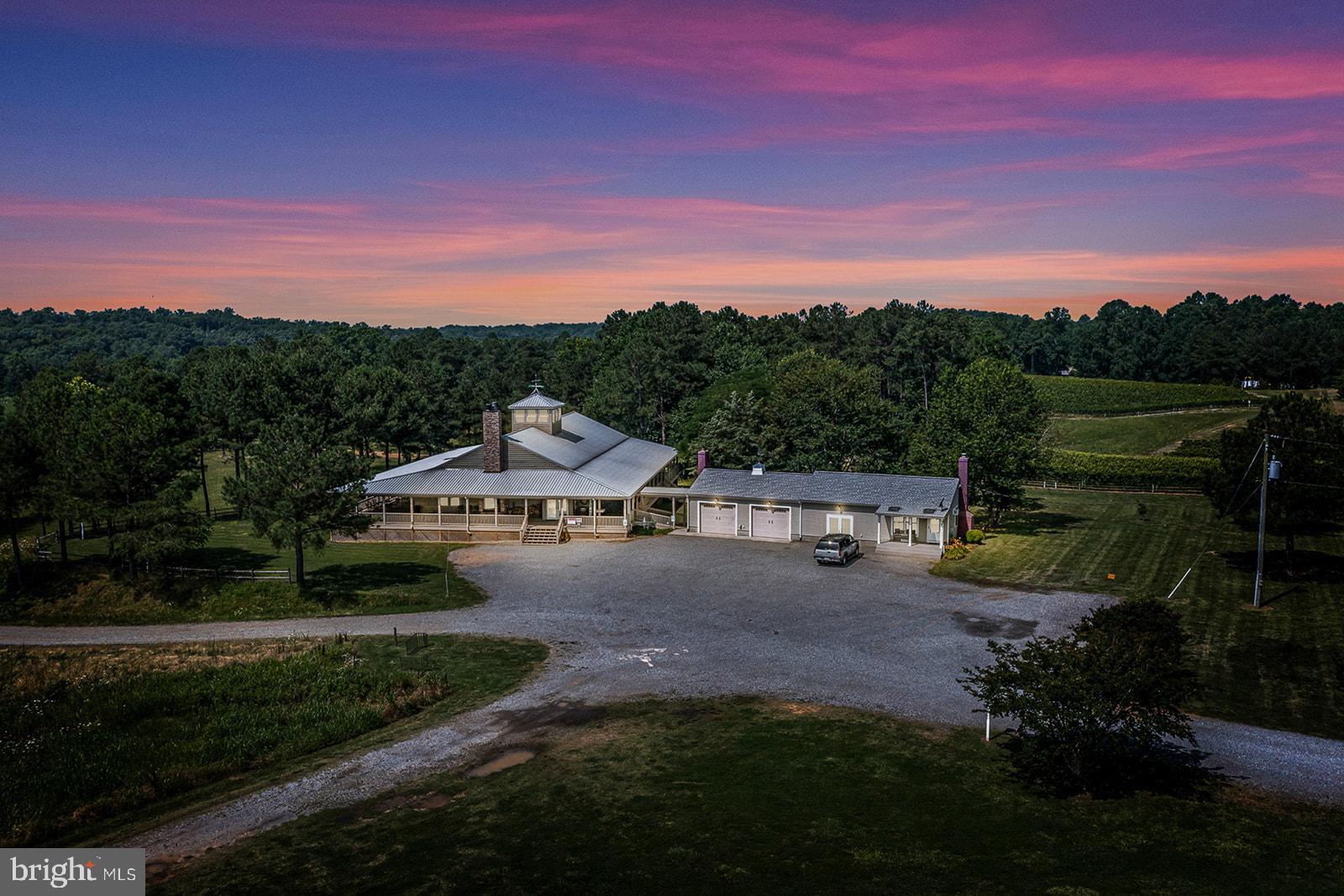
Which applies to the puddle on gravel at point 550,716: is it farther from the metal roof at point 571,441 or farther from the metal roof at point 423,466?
the metal roof at point 423,466

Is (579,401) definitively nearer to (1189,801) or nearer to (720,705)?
(720,705)

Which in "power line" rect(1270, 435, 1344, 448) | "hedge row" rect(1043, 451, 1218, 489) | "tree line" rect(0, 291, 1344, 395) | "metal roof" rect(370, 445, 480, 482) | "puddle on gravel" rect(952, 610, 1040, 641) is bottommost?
"puddle on gravel" rect(952, 610, 1040, 641)

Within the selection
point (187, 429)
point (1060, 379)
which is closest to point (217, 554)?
point (187, 429)

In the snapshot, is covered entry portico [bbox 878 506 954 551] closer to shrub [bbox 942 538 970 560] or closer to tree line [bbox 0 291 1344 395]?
shrub [bbox 942 538 970 560]

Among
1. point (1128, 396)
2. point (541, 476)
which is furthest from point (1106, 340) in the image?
point (541, 476)

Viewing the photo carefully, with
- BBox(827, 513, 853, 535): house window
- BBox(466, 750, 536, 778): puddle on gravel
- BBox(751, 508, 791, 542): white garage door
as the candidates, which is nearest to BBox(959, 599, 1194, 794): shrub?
BBox(466, 750, 536, 778): puddle on gravel

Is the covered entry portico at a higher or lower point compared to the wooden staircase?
higher

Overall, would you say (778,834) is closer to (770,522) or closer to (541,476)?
(770,522)
